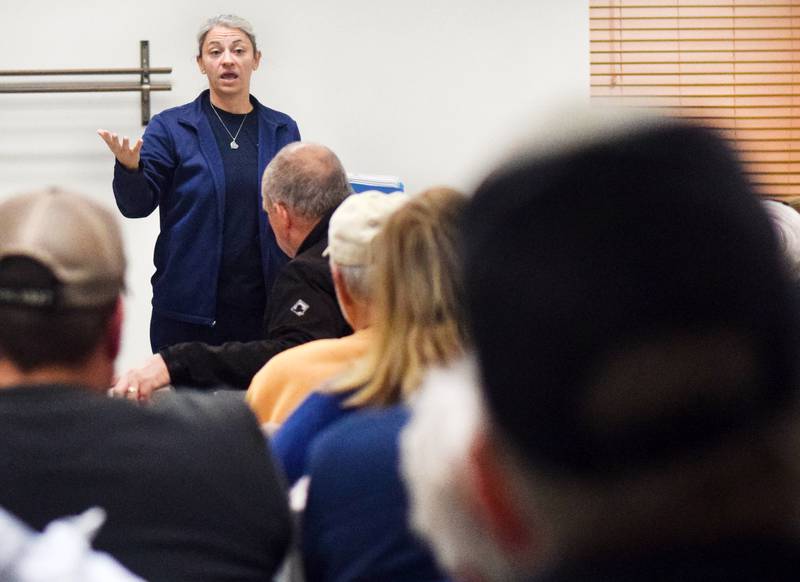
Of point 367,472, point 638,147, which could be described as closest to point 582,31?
point 367,472

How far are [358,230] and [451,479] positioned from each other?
1.26m

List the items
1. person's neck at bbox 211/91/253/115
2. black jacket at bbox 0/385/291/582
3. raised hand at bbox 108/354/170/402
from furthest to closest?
person's neck at bbox 211/91/253/115 → raised hand at bbox 108/354/170/402 → black jacket at bbox 0/385/291/582

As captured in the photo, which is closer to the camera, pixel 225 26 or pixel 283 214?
pixel 283 214

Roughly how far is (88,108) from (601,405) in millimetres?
4735

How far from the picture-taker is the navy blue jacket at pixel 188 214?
3.81 m

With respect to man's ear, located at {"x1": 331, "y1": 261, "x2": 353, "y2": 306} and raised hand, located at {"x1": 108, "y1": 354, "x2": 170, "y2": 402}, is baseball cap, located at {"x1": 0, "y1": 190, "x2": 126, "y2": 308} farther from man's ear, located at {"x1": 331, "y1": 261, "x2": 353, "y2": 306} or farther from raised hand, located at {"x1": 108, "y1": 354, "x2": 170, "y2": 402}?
raised hand, located at {"x1": 108, "y1": 354, "x2": 170, "y2": 402}

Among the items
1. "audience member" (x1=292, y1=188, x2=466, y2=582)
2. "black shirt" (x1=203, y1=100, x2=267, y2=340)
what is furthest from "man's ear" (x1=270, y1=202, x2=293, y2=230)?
"audience member" (x1=292, y1=188, x2=466, y2=582)

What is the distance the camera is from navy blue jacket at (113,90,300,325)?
3.81 m

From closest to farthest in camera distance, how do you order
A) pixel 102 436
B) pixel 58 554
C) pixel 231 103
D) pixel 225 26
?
pixel 58 554, pixel 102 436, pixel 231 103, pixel 225 26

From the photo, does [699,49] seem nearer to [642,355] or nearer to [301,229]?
[301,229]

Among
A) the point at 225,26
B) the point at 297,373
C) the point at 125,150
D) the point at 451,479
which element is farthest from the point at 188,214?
the point at 451,479

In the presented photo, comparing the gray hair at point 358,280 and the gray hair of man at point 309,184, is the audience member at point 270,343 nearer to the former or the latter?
the gray hair of man at point 309,184

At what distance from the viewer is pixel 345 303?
1871 millimetres

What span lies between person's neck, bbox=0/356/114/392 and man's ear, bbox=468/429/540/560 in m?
0.76
